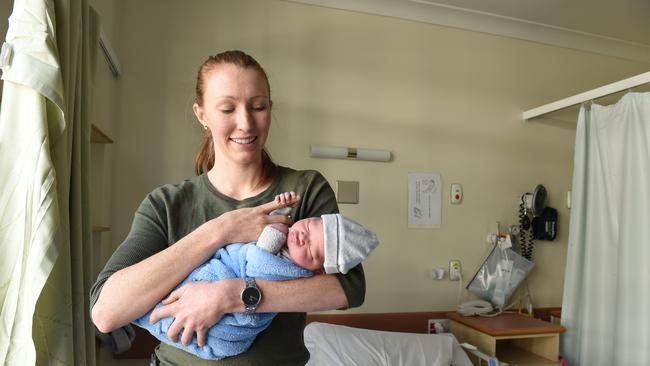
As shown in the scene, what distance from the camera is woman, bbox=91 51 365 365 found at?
2.56ft

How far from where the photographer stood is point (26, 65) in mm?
1084

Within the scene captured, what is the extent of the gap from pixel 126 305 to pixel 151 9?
206 cm

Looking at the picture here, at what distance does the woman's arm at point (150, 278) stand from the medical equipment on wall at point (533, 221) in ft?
8.65

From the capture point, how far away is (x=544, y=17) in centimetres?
291

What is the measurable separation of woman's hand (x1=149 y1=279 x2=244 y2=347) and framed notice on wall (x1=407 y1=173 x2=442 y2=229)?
2100 mm

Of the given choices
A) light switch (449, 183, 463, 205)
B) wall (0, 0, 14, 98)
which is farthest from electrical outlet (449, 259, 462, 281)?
wall (0, 0, 14, 98)

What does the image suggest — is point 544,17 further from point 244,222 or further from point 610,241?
point 244,222

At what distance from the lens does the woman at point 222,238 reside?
779 mm

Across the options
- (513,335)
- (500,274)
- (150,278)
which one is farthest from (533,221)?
(150,278)

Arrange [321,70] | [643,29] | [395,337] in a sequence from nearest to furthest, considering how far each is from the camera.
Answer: [395,337] → [321,70] → [643,29]

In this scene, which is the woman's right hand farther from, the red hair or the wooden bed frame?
the wooden bed frame

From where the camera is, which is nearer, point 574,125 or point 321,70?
point 321,70

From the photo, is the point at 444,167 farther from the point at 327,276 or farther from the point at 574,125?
the point at 327,276

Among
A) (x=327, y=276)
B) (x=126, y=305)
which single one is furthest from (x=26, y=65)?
(x=327, y=276)
